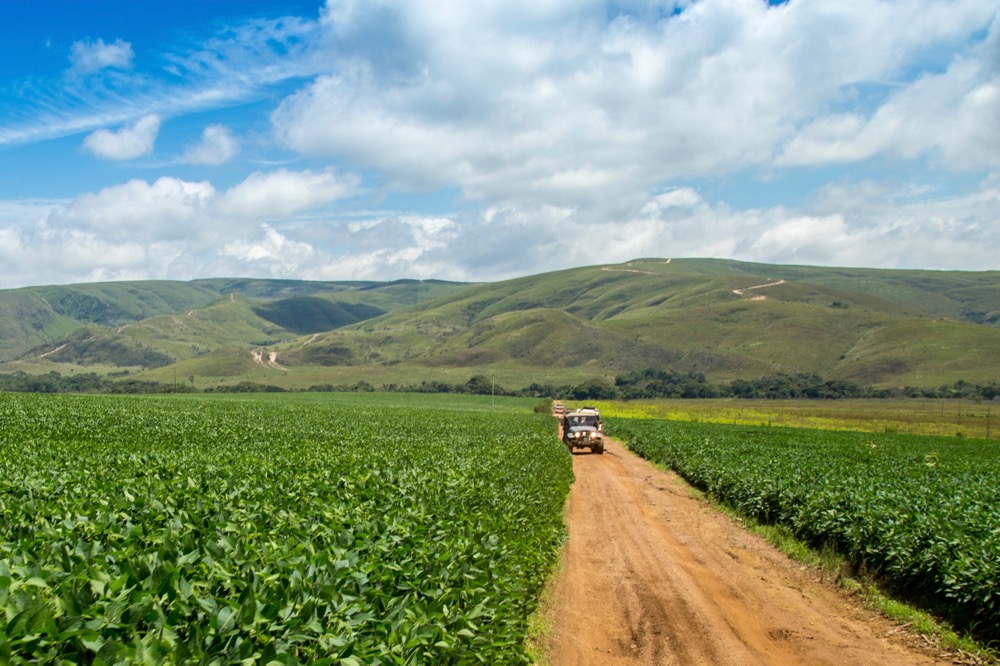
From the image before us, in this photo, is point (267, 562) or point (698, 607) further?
point (698, 607)

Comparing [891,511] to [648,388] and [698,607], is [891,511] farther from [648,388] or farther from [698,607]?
[648,388]

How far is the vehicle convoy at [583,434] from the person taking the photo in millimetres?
42812

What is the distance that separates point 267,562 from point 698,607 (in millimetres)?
9008

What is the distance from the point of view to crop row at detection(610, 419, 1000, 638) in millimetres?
10664

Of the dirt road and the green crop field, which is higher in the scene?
the green crop field

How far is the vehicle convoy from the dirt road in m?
22.8

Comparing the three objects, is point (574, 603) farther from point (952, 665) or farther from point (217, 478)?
point (217, 478)

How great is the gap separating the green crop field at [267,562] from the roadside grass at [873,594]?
5.87 m

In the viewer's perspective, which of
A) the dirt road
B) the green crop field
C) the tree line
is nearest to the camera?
the green crop field

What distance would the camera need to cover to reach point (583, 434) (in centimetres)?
4300

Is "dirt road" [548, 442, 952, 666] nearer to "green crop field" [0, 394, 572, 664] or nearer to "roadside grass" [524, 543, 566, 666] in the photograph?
"roadside grass" [524, 543, 566, 666]

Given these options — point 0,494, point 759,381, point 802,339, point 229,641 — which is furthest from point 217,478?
point 802,339

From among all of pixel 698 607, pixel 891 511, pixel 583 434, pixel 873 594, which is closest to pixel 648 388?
pixel 583 434

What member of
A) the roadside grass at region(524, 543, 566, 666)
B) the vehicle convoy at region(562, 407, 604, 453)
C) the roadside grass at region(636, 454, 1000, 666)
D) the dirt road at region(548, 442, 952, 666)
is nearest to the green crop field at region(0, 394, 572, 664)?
the roadside grass at region(524, 543, 566, 666)
